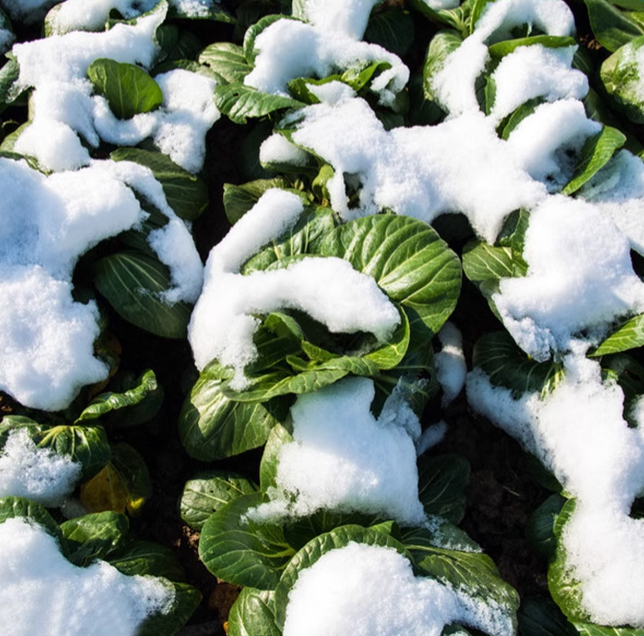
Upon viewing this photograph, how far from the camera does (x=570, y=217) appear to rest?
2.73 m

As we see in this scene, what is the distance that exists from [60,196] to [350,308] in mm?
1159

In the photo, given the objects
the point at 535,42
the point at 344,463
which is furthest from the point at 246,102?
the point at 344,463

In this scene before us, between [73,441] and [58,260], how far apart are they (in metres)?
0.67

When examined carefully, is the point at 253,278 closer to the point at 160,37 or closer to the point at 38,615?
the point at 38,615

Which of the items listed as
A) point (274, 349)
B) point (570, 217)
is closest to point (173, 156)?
point (274, 349)

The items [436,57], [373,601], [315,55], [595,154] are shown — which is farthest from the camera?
[436,57]

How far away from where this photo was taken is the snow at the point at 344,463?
2248 millimetres

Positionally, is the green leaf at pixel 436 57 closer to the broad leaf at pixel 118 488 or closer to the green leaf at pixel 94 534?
the broad leaf at pixel 118 488

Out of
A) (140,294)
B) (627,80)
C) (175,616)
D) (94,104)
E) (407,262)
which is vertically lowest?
(175,616)

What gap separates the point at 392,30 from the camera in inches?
137

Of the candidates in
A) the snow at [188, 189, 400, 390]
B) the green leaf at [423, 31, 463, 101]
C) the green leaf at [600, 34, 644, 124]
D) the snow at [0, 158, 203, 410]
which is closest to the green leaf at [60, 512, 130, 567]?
the snow at [0, 158, 203, 410]

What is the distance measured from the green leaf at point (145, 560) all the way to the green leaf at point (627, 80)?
2.77 meters

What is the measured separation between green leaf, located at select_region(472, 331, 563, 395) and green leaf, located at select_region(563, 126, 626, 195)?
0.67 metres

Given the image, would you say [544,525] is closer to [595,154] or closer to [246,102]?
[595,154]
